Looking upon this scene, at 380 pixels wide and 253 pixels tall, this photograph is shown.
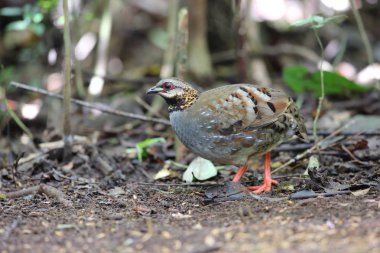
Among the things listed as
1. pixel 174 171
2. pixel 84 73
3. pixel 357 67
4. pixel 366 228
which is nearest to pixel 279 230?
pixel 366 228

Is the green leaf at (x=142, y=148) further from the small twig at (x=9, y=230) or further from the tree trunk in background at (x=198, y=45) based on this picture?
the tree trunk in background at (x=198, y=45)

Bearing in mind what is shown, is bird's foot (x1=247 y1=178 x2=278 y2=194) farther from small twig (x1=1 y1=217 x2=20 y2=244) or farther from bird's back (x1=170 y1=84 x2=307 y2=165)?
small twig (x1=1 y1=217 x2=20 y2=244)

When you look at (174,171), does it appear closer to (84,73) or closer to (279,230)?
(279,230)

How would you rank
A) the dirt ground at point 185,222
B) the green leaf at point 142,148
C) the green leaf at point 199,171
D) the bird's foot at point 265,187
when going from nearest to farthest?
the dirt ground at point 185,222 < the bird's foot at point 265,187 < the green leaf at point 199,171 < the green leaf at point 142,148

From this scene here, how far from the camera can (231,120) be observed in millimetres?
4969

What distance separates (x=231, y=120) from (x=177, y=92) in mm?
574

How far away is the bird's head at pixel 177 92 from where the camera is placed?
5199 millimetres

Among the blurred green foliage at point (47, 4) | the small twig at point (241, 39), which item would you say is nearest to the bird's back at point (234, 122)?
the small twig at point (241, 39)

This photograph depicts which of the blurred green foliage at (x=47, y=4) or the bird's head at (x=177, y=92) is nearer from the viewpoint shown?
the bird's head at (x=177, y=92)

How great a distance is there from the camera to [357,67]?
1017cm

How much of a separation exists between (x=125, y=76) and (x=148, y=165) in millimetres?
3541

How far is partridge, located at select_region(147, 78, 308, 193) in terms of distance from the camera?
499 cm

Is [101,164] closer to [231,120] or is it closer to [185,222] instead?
[231,120]

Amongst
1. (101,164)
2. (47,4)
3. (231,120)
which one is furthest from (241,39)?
(231,120)
